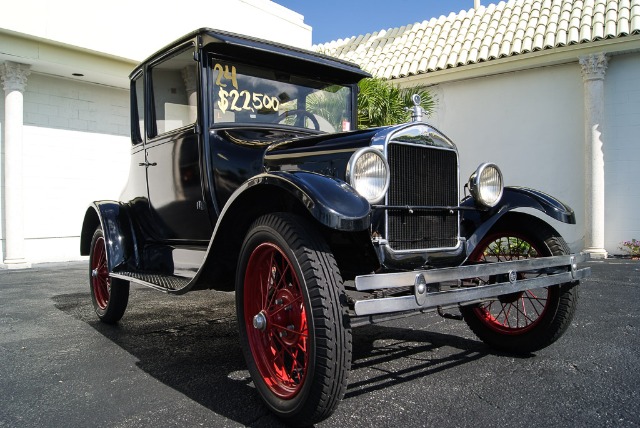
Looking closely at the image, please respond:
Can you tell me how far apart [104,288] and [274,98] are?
7.40 feet

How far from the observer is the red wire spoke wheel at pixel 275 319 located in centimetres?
235

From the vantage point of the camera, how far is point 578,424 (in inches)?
85.0

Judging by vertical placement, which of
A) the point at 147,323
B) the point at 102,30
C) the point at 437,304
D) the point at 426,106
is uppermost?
the point at 102,30

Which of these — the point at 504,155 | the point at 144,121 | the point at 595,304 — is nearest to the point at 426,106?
the point at 504,155

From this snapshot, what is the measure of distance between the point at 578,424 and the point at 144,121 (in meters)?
3.49

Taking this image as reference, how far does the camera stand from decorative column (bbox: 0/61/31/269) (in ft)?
27.2

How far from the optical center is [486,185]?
310 centimetres

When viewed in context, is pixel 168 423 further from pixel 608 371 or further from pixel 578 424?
pixel 608 371

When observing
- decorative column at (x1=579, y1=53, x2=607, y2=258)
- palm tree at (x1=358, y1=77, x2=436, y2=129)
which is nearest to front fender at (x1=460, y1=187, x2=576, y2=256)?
palm tree at (x1=358, y1=77, x2=436, y2=129)

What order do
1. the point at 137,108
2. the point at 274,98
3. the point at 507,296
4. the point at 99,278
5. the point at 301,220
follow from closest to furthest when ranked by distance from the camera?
1. the point at 301,220
2. the point at 507,296
3. the point at 274,98
4. the point at 137,108
5. the point at 99,278

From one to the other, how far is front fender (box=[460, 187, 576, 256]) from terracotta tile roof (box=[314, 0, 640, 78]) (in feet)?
22.6

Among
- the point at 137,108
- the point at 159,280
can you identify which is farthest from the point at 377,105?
the point at 159,280

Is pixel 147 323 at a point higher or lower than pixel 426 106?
lower

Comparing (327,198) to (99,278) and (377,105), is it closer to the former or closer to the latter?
(99,278)
